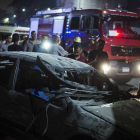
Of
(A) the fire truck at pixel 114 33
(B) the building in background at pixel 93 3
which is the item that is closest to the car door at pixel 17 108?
(A) the fire truck at pixel 114 33

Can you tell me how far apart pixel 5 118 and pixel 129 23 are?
643 centimetres

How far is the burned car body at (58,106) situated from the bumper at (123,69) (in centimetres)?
415

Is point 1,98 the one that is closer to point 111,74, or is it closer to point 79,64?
point 79,64

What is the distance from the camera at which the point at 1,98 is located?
3.55 m

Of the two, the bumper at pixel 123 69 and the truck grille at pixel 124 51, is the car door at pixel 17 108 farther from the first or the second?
the truck grille at pixel 124 51

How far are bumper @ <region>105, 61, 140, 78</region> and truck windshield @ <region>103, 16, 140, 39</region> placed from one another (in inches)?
38.0

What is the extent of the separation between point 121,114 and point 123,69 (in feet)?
17.9

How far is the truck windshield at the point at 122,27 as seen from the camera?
26.5ft

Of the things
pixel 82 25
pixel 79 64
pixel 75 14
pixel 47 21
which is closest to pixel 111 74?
pixel 82 25

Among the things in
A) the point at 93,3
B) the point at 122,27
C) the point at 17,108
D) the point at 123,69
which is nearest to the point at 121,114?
the point at 17,108

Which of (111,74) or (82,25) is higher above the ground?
(82,25)

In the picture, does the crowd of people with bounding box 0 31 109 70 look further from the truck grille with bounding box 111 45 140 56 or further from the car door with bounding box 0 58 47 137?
the car door with bounding box 0 58 47 137

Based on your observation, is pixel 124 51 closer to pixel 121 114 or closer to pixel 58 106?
pixel 121 114

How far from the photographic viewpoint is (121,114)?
2932 mm
